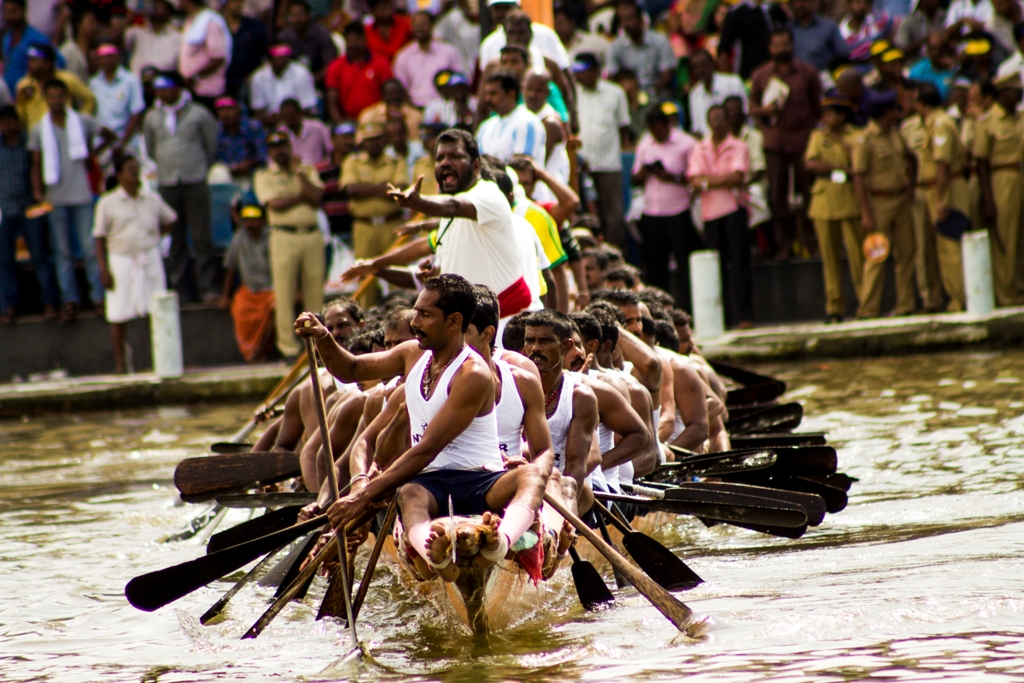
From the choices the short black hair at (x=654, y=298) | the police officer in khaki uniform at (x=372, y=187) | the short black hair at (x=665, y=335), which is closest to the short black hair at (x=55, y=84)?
the police officer in khaki uniform at (x=372, y=187)

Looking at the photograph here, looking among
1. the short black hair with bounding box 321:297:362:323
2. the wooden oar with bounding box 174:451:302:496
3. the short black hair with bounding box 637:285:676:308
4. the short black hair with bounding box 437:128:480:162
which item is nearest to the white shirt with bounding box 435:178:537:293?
the short black hair with bounding box 437:128:480:162

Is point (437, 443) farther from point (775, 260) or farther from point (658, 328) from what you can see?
point (775, 260)

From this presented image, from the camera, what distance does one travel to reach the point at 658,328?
35.1 ft

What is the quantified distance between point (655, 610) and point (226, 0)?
12.3 meters

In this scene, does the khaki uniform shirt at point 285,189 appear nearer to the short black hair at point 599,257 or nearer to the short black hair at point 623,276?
the short black hair at point 599,257

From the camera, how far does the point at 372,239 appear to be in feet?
52.0

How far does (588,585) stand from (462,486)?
106 centimetres

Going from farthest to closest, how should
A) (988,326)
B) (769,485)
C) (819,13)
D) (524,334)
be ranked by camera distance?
(819,13) → (988,326) → (769,485) → (524,334)

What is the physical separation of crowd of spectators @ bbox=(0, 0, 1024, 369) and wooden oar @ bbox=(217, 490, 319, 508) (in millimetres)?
7214

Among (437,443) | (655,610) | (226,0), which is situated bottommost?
(655,610)

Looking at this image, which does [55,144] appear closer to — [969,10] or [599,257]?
[599,257]

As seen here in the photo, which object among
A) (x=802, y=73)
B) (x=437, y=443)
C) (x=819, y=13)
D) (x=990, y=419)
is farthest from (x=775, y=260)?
(x=437, y=443)

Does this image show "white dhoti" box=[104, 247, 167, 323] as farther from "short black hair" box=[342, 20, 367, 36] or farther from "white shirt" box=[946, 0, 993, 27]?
"white shirt" box=[946, 0, 993, 27]

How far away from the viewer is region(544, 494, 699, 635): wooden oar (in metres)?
6.64
